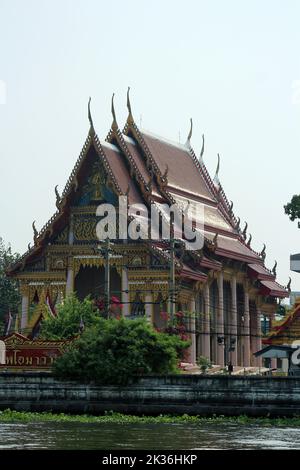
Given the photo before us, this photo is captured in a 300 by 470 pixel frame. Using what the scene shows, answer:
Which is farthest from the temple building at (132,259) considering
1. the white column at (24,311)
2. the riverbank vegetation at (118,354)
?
the riverbank vegetation at (118,354)

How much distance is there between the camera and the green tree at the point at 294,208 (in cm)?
4597

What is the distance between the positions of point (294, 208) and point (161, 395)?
34.2ft

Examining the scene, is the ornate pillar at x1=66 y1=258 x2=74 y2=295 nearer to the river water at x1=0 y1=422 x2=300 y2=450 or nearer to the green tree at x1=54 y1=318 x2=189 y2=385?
the green tree at x1=54 y1=318 x2=189 y2=385

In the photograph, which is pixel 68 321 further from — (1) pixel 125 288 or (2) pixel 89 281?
(2) pixel 89 281

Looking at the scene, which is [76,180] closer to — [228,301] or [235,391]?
[228,301]

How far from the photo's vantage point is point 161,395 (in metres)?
39.1

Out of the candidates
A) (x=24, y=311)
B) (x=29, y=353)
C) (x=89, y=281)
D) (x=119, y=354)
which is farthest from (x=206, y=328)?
(x=119, y=354)

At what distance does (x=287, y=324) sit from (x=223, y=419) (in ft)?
31.8

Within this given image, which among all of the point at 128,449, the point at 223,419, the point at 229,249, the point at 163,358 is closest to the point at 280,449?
the point at 128,449

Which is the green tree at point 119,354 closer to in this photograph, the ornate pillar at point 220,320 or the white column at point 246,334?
the ornate pillar at point 220,320

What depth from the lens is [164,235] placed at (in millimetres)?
57031

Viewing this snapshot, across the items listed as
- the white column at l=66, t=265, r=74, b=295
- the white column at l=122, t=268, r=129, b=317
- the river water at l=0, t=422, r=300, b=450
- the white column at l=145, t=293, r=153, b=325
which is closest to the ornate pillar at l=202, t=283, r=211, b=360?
the white column at l=145, t=293, r=153, b=325

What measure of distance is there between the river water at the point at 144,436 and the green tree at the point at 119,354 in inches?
180

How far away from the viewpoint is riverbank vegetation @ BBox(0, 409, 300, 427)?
119ft
